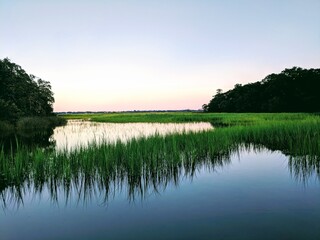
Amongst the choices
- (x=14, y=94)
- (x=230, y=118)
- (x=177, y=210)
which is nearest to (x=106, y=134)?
(x=177, y=210)

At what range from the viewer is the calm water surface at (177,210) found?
456 centimetres

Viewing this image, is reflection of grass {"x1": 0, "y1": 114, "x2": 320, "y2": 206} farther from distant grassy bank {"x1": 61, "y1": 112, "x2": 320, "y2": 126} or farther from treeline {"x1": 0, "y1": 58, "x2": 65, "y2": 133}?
treeline {"x1": 0, "y1": 58, "x2": 65, "y2": 133}

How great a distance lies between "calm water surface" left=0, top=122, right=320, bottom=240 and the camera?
15.0ft

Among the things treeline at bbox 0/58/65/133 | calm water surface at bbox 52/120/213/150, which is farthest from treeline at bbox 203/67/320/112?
treeline at bbox 0/58/65/133

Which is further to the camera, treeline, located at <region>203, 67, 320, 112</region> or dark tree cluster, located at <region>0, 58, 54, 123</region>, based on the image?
treeline, located at <region>203, 67, 320, 112</region>

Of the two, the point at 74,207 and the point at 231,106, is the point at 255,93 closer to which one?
the point at 231,106

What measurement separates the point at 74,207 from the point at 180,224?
2.41 meters

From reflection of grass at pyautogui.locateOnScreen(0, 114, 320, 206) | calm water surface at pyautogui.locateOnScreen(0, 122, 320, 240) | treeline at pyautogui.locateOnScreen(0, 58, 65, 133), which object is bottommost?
calm water surface at pyautogui.locateOnScreen(0, 122, 320, 240)

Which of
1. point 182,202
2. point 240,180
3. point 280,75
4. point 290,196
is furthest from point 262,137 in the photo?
point 280,75

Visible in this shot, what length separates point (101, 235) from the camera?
14.7ft

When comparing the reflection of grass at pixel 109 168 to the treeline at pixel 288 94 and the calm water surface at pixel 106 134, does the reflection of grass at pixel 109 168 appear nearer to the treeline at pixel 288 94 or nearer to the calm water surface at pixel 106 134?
the calm water surface at pixel 106 134

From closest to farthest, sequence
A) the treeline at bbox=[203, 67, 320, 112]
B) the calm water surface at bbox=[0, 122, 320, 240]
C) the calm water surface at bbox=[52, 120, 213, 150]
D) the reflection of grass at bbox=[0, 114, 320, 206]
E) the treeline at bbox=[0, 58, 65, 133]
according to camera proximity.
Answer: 1. the calm water surface at bbox=[0, 122, 320, 240]
2. the reflection of grass at bbox=[0, 114, 320, 206]
3. the calm water surface at bbox=[52, 120, 213, 150]
4. the treeline at bbox=[0, 58, 65, 133]
5. the treeline at bbox=[203, 67, 320, 112]

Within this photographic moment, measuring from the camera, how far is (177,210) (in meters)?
5.50

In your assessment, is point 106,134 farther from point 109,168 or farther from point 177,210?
point 177,210
